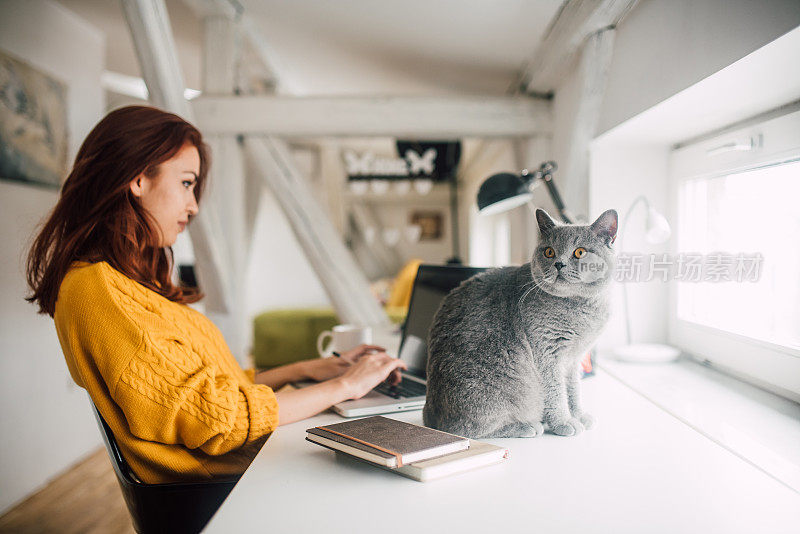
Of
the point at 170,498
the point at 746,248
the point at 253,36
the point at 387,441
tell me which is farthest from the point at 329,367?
the point at 253,36

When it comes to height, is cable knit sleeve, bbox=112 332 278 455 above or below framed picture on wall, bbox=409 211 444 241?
below

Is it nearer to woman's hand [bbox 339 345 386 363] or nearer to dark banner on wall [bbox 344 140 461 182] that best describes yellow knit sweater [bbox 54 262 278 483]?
woman's hand [bbox 339 345 386 363]

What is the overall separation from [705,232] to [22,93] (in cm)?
257

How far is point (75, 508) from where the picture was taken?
2.03 metres

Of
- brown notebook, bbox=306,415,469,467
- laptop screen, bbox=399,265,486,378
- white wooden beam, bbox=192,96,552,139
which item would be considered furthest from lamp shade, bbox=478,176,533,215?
white wooden beam, bbox=192,96,552,139

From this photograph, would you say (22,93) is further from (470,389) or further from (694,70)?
(694,70)

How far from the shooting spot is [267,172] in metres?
2.33

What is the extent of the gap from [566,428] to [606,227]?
1.13 ft

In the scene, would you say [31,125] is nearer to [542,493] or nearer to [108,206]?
[108,206]

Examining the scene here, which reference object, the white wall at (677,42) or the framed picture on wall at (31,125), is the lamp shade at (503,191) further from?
the framed picture on wall at (31,125)

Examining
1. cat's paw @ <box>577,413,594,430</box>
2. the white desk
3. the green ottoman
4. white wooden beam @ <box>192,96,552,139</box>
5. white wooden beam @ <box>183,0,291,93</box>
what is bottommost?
→ the green ottoman

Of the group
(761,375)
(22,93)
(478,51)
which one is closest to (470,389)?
(761,375)

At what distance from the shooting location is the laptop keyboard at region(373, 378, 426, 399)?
1136 millimetres

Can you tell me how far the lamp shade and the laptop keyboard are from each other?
50 centimetres
